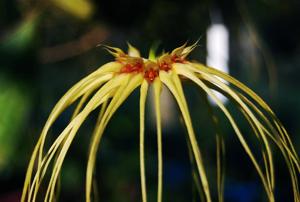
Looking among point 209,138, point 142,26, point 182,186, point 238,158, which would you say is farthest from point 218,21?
point 238,158

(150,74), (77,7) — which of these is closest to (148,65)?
(150,74)

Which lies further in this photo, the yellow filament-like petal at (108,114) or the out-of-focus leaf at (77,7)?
the out-of-focus leaf at (77,7)

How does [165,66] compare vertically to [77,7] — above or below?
below

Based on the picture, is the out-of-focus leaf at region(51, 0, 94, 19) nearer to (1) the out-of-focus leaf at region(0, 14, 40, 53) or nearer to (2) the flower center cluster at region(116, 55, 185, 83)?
(1) the out-of-focus leaf at region(0, 14, 40, 53)

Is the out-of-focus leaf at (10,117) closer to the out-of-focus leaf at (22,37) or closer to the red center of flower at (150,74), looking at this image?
the out-of-focus leaf at (22,37)

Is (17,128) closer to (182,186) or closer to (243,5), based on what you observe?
(243,5)

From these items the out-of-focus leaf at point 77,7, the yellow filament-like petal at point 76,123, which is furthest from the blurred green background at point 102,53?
the yellow filament-like petal at point 76,123

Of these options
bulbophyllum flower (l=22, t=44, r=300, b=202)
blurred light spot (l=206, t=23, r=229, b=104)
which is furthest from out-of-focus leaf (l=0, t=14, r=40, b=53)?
bulbophyllum flower (l=22, t=44, r=300, b=202)

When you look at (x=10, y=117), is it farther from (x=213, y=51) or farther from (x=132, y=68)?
(x=132, y=68)
